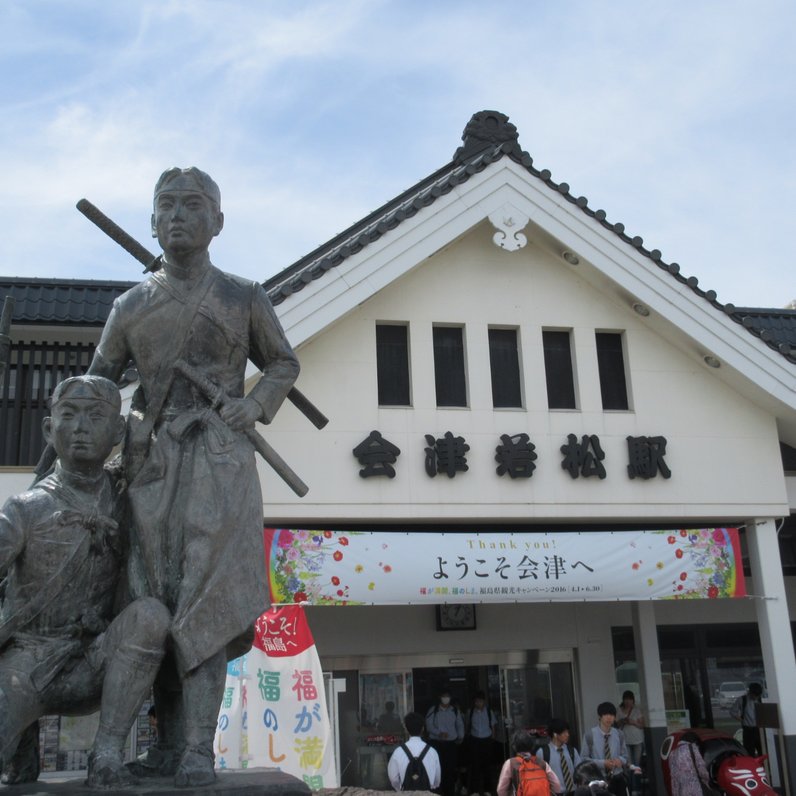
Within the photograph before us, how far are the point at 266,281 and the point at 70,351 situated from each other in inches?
A: 98.9

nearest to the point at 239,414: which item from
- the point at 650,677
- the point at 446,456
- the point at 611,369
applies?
the point at 446,456

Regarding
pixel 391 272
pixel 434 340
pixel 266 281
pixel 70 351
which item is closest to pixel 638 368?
pixel 434 340

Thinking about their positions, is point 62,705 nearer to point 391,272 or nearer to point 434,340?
point 391,272

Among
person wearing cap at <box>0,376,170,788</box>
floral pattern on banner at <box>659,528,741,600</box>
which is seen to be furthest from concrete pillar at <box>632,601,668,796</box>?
person wearing cap at <box>0,376,170,788</box>

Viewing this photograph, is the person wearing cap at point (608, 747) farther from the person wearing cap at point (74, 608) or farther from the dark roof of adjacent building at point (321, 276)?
the person wearing cap at point (74, 608)

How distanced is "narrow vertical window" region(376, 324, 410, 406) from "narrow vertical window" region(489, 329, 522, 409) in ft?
3.61

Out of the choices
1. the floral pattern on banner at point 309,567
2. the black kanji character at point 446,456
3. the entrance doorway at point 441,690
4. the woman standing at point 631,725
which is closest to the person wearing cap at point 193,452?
the floral pattern on banner at point 309,567

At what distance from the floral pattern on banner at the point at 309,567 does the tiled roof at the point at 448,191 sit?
2.64 metres

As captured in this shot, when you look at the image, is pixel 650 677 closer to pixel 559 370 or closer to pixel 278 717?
pixel 559 370

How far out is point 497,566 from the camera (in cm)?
1144

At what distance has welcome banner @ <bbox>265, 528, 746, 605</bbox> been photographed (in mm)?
10875

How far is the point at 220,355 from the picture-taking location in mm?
3863

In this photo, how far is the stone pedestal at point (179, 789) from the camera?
10.2ft

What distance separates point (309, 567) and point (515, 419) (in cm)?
318
